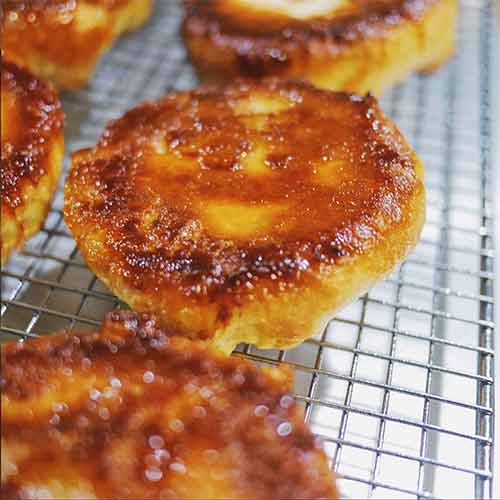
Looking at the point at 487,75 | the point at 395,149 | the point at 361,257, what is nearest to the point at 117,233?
the point at 361,257

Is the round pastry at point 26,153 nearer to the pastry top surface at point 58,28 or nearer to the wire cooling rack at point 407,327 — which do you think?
the wire cooling rack at point 407,327

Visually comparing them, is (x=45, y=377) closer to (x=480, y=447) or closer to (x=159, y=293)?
(x=159, y=293)

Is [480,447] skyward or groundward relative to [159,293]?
groundward

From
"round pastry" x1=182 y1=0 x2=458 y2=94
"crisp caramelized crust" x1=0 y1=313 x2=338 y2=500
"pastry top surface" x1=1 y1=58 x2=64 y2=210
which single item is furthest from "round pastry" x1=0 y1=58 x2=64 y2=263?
"round pastry" x1=182 y1=0 x2=458 y2=94

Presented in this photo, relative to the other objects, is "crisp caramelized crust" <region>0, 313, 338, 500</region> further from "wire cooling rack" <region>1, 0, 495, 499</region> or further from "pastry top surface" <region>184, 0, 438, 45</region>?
"pastry top surface" <region>184, 0, 438, 45</region>

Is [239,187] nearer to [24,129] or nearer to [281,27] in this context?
[24,129]

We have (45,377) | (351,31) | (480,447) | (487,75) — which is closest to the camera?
(45,377)
